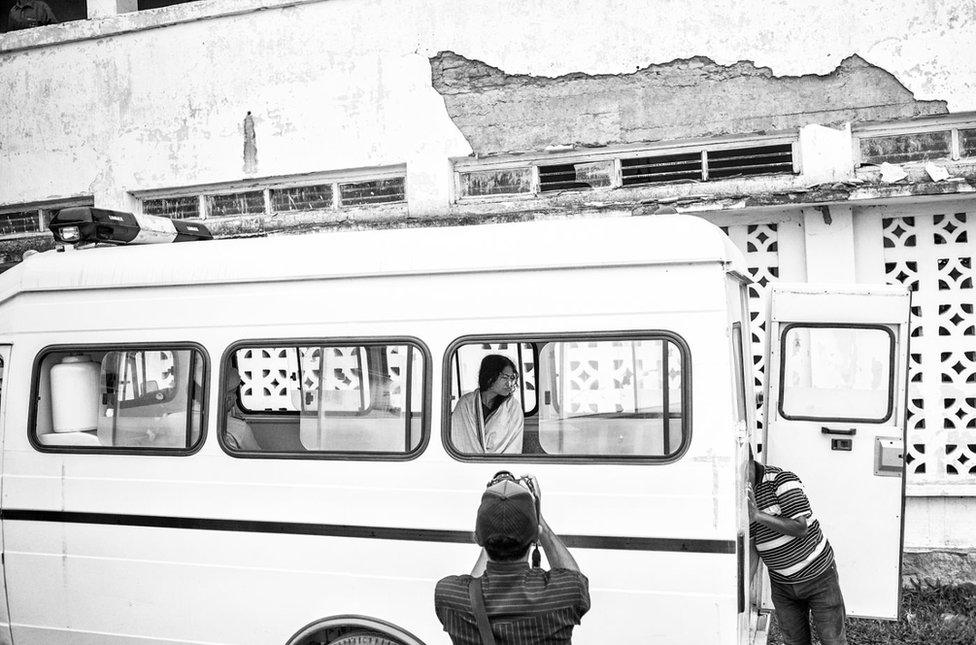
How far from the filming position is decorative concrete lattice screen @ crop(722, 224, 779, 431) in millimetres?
7422

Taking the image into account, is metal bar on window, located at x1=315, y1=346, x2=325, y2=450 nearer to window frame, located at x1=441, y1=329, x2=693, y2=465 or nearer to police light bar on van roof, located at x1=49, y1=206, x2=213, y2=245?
window frame, located at x1=441, y1=329, x2=693, y2=465

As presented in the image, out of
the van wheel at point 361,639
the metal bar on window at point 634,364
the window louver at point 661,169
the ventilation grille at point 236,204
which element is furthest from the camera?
the ventilation grille at point 236,204

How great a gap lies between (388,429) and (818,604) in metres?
2.38

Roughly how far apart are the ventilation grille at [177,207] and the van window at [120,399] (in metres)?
4.11

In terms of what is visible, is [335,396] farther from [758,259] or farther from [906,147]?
[906,147]

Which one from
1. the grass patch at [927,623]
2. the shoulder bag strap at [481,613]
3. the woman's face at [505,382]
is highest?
the woman's face at [505,382]

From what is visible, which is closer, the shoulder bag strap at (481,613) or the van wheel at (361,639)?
the shoulder bag strap at (481,613)

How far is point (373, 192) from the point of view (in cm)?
835

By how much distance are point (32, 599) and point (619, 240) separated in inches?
141

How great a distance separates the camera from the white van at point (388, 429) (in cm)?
401

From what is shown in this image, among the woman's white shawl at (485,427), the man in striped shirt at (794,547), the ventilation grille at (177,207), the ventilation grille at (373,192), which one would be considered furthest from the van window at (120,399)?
the ventilation grille at (177,207)

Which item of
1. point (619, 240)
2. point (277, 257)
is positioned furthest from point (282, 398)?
point (619, 240)

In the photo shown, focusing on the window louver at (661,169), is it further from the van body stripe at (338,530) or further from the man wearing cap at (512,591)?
the man wearing cap at (512,591)

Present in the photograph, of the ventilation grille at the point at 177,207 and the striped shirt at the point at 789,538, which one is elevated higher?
the ventilation grille at the point at 177,207
